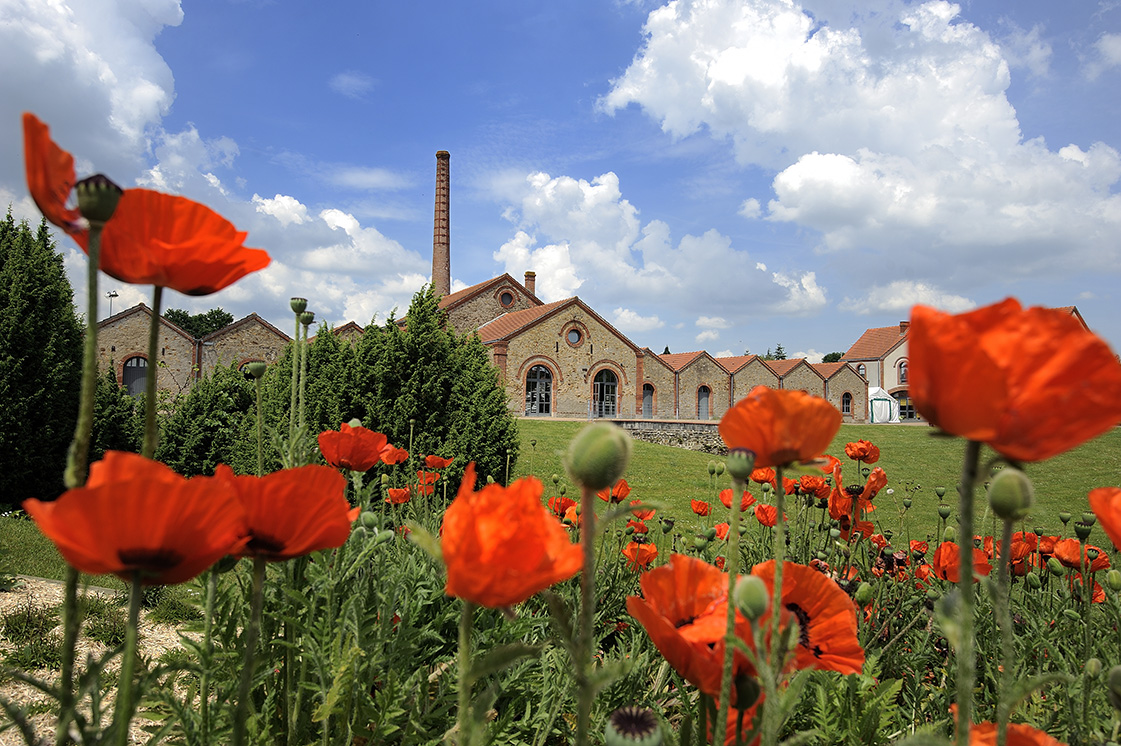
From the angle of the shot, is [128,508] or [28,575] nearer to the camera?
[128,508]

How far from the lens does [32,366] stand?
7.67m

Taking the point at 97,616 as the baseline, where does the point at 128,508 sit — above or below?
above

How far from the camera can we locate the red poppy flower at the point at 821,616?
91cm

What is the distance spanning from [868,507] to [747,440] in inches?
93.1

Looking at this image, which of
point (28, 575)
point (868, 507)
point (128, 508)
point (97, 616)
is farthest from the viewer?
point (28, 575)

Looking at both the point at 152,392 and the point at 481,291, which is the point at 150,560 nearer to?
the point at 152,392

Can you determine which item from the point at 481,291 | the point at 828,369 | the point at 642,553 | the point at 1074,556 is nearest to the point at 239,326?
the point at 481,291

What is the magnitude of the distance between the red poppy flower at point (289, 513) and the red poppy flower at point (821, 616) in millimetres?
624

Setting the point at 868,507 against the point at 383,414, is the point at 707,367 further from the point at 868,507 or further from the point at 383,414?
the point at 868,507

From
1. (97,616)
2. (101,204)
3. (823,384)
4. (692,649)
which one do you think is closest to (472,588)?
(692,649)

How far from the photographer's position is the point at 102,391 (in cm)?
830

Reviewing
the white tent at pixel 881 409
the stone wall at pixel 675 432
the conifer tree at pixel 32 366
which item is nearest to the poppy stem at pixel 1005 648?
the conifer tree at pixel 32 366

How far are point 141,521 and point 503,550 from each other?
0.35m

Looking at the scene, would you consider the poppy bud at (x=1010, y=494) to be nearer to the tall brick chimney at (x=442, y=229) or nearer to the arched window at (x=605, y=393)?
the arched window at (x=605, y=393)
